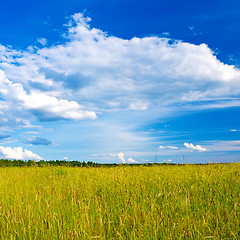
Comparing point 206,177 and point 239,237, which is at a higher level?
point 206,177

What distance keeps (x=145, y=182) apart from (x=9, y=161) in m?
12.4

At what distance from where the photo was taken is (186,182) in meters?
5.71

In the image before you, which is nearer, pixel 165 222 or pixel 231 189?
pixel 165 222

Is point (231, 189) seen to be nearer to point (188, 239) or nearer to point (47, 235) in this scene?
point (188, 239)

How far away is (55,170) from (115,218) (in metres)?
6.03

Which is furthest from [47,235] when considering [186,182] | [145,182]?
[186,182]

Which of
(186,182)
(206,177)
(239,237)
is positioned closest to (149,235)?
(239,237)

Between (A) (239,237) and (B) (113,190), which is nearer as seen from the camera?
(A) (239,237)

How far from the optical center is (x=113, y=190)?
201 inches

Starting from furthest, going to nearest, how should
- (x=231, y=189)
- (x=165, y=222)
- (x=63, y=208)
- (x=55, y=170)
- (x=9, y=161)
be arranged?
1. (x=9, y=161)
2. (x=55, y=170)
3. (x=231, y=189)
4. (x=63, y=208)
5. (x=165, y=222)

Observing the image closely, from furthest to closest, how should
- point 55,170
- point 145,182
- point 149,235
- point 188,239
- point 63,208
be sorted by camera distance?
point 55,170 → point 145,182 → point 63,208 → point 149,235 → point 188,239

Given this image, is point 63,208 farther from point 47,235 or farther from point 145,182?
point 145,182

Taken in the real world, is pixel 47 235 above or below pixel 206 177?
below

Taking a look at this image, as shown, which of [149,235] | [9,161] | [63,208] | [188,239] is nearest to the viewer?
[188,239]
